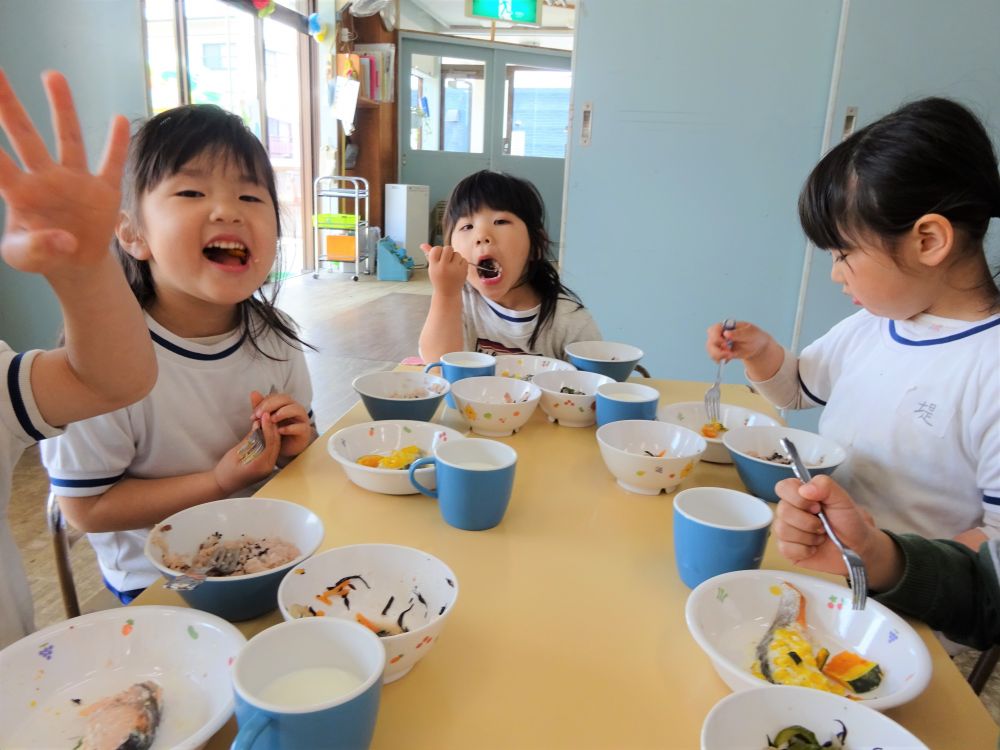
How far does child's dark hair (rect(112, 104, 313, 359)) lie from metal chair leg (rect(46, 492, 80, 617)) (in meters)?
0.32

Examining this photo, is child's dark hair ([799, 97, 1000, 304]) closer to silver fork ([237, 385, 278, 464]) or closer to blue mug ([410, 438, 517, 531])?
blue mug ([410, 438, 517, 531])

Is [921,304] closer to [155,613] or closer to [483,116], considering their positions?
[155,613]

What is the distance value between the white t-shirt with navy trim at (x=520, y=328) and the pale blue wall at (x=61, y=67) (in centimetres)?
160

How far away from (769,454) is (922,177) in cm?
43

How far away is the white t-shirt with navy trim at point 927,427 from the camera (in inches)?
34.9

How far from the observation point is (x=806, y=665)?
1.80 feet

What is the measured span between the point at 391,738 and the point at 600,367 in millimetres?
889

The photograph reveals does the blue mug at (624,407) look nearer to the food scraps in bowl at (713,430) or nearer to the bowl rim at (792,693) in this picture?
the food scraps in bowl at (713,430)

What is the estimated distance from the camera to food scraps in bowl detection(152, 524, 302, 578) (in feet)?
2.09

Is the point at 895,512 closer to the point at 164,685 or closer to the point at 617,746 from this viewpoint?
the point at 617,746

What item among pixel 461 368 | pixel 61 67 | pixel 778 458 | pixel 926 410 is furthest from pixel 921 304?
pixel 61 67

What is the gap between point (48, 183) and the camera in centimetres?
55

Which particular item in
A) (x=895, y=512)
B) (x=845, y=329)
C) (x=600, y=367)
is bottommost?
(x=895, y=512)

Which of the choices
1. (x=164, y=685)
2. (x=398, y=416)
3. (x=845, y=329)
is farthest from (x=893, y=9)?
(x=164, y=685)
